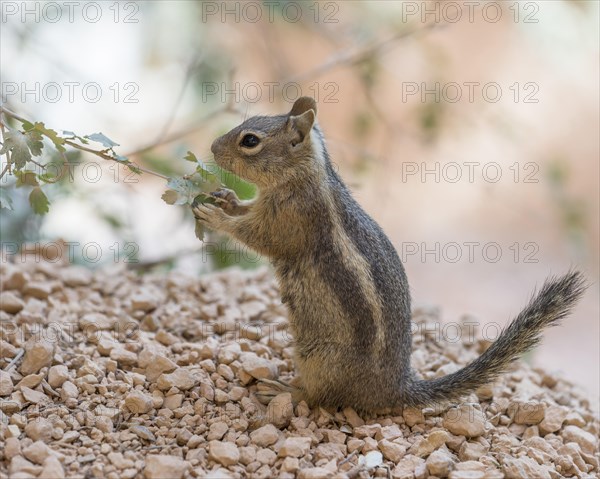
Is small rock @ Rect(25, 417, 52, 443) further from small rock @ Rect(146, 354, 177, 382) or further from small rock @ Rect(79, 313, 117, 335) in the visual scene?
small rock @ Rect(79, 313, 117, 335)

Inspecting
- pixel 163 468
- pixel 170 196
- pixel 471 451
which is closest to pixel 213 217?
pixel 170 196

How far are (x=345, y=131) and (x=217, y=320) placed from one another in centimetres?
508

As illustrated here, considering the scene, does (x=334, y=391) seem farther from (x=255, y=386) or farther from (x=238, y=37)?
(x=238, y=37)

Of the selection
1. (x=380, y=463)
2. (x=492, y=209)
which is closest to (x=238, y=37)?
(x=492, y=209)

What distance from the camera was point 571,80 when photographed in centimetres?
708

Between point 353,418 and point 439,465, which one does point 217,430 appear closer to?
point 353,418

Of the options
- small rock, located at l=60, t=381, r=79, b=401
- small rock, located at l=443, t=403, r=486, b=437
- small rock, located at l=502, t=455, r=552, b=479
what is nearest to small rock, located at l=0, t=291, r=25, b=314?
small rock, located at l=60, t=381, r=79, b=401

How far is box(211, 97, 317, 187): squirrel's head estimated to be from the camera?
2.54 m

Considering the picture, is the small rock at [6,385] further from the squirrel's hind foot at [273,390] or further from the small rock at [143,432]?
the squirrel's hind foot at [273,390]

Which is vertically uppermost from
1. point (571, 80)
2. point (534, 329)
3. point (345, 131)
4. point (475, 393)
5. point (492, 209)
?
point (571, 80)

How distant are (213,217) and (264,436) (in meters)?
0.81

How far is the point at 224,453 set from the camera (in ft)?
6.63

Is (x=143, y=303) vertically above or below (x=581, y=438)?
above

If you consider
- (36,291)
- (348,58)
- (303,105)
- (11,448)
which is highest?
(348,58)
